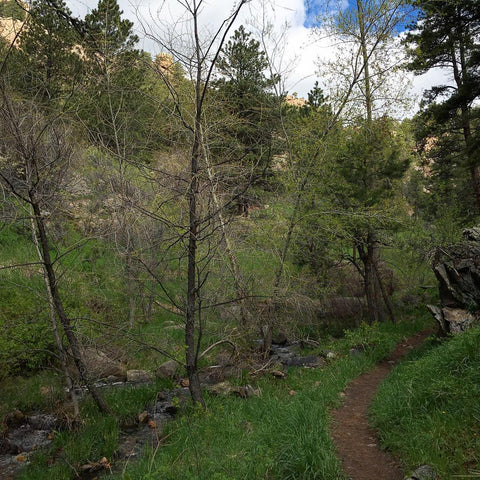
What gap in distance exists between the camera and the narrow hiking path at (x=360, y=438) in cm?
403

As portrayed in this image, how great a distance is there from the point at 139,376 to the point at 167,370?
0.79 m

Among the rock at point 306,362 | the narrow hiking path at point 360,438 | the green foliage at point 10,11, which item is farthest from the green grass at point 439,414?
the green foliage at point 10,11

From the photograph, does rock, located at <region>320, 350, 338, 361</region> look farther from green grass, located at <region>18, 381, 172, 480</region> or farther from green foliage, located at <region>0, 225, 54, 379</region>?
green foliage, located at <region>0, 225, 54, 379</region>

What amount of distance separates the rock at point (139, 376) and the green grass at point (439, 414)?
19.6 feet

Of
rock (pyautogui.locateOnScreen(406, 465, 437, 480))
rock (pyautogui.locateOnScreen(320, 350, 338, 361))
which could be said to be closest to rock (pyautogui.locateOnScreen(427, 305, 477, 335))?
rock (pyautogui.locateOnScreen(320, 350, 338, 361))

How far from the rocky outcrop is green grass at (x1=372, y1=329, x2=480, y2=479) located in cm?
224

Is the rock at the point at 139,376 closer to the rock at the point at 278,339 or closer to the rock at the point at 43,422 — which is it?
the rock at the point at 43,422

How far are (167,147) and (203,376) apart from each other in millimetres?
5736

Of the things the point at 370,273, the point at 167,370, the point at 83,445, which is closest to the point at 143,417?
the point at 83,445

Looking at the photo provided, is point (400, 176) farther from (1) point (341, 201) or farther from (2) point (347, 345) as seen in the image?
(2) point (347, 345)

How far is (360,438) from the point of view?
5.00m

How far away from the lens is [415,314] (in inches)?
590

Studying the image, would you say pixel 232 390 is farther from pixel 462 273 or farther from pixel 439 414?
pixel 462 273

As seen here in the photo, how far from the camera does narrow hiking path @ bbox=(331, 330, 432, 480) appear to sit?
4031 millimetres
